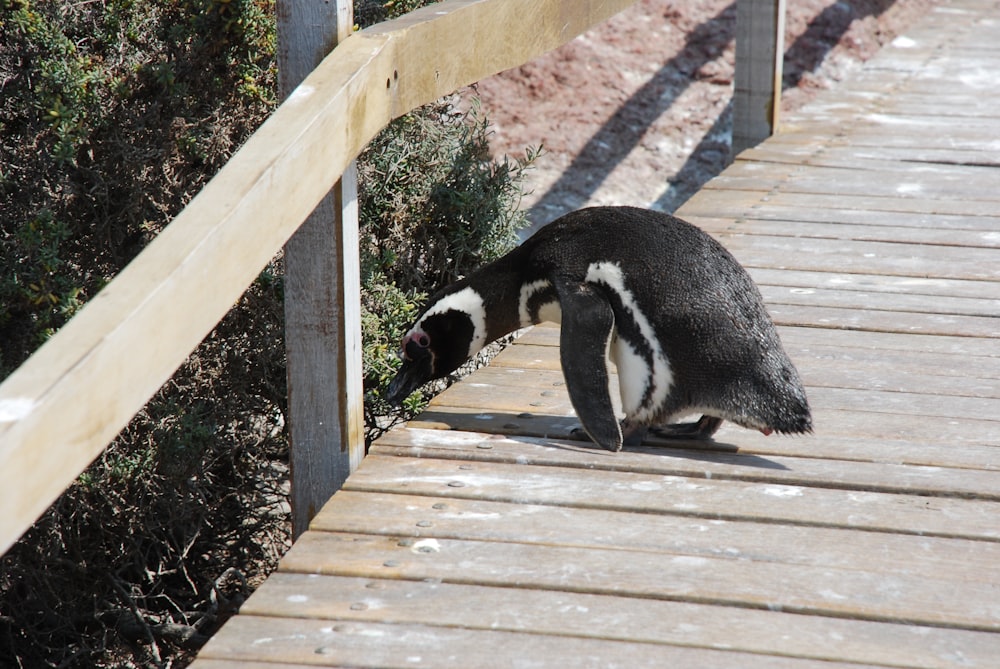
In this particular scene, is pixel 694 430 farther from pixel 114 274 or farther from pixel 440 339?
pixel 114 274

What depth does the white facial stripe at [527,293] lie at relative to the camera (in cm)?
281

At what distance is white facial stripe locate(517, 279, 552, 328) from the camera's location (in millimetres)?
2814

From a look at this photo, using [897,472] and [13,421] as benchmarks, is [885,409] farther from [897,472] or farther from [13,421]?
[13,421]

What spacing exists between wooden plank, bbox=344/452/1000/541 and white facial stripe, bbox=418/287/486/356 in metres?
0.48

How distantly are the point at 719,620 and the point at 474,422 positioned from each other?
1017 millimetres

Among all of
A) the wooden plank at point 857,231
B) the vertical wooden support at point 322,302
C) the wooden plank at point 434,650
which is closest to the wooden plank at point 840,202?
the wooden plank at point 857,231

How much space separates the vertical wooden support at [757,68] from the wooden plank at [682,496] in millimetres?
3567

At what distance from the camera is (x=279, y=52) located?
229 cm

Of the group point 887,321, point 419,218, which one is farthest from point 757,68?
point 887,321

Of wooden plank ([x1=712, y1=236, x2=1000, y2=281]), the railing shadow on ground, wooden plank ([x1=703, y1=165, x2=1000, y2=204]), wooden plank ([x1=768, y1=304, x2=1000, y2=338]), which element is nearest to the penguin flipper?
wooden plank ([x1=768, y1=304, x2=1000, y2=338])

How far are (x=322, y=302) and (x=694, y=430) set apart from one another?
91 centimetres

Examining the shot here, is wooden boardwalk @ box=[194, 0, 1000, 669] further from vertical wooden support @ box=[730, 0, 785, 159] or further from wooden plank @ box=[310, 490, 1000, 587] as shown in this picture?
vertical wooden support @ box=[730, 0, 785, 159]

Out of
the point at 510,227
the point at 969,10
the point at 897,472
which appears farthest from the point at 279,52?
the point at 969,10

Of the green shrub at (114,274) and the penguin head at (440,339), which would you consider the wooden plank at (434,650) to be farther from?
the green shrub at (114,274)
